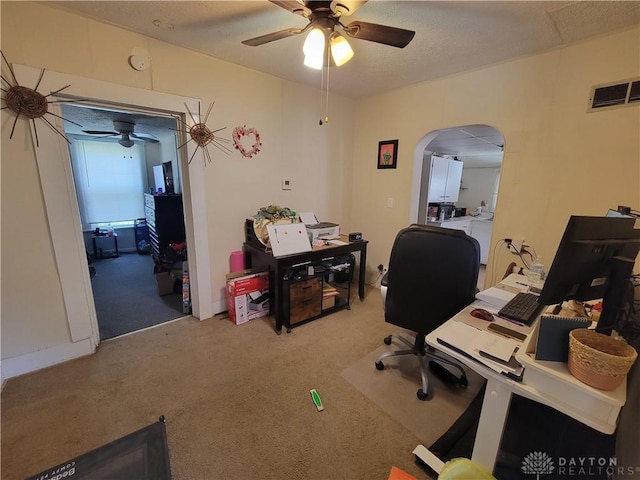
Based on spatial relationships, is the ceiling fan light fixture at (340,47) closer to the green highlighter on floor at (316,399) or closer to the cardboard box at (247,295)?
the cardboard box at (247,295)

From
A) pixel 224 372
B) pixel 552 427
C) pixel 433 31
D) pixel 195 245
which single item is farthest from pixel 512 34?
pixel 224 372

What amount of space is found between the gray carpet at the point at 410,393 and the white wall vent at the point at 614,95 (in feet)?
7.29

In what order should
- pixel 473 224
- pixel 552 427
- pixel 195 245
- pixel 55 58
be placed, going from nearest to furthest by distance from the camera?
pixel 552 427, pixel 55 58, pixel 195 245, pixel 473 224

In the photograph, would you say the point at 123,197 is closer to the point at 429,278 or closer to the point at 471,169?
the point at 429,278

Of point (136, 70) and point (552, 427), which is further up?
point (136, 70)

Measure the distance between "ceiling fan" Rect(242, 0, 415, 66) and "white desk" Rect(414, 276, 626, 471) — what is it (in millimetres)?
1636

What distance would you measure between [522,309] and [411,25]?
1966 millimetres

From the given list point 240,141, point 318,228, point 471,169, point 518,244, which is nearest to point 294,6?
point 240,141

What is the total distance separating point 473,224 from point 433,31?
3.91m

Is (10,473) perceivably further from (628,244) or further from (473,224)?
(473,224)

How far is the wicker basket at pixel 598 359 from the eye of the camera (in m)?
Answer: 0.75

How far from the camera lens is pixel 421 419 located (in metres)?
1.61

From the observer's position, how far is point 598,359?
0.77 meters

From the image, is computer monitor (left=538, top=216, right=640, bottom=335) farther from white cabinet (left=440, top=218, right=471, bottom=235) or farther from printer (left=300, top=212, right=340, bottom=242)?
white cabinet (left=440, top=218, right=471, bottom=235)
